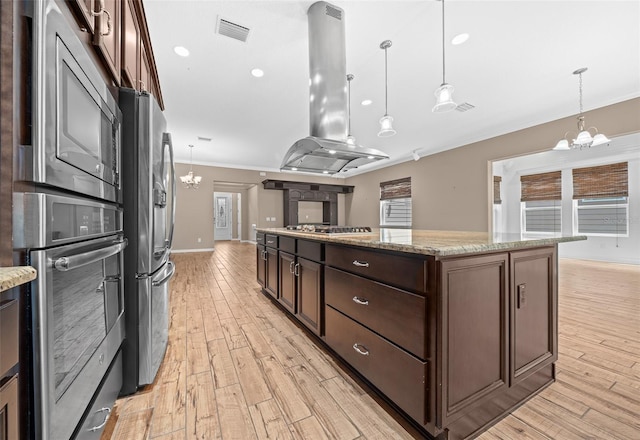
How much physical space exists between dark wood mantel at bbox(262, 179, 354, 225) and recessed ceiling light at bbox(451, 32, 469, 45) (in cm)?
632

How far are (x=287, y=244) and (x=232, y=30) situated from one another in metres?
2.05

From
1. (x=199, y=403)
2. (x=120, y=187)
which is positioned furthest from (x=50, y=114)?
(x=199, y=403)

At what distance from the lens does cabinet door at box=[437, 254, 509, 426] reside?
3.48ft

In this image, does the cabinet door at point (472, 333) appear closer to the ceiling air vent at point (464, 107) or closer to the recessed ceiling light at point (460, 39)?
the recessed ceiling light at point (460, 39)

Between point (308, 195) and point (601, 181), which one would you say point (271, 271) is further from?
point (601, 181)

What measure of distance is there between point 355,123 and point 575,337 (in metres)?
4.15

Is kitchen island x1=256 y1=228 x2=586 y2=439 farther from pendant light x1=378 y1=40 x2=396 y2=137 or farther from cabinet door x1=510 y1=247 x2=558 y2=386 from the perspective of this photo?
pendant light x1=378 y1=40 x2=396 y2=137

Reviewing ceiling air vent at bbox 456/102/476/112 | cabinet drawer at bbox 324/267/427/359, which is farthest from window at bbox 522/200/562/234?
cabinet drawer at bbox 324/267/427/359

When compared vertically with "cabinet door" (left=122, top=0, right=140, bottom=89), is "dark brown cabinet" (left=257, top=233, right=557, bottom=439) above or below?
below

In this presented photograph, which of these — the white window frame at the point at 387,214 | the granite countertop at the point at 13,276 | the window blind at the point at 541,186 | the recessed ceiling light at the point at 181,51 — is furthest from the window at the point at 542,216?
the granite countertop at the point at 13,276

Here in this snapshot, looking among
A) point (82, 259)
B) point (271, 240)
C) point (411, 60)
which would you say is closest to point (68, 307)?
point (82, 259)

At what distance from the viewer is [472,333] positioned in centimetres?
115

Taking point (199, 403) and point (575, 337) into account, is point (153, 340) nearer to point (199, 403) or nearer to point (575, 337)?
point (199, 403)

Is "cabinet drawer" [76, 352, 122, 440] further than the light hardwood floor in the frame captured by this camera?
No
